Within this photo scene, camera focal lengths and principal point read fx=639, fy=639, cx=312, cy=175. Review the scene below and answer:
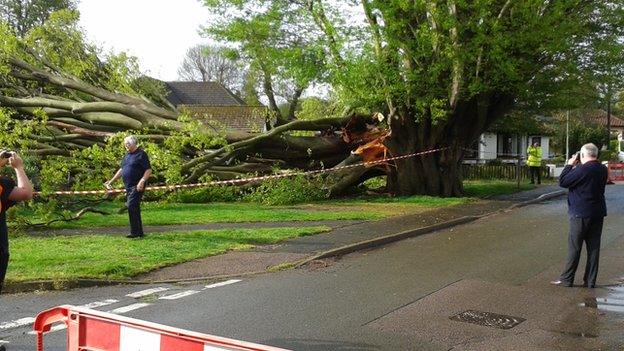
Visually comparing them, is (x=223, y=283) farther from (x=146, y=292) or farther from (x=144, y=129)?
(x=144, y=129)

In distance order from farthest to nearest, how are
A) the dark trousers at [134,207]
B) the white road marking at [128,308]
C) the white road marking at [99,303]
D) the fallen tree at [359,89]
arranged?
1. the fallen tree at [359,89]
2. the dark trousers at [134,207]
3. the white road marking at [99,303]
4. the white road marking at [128,308]

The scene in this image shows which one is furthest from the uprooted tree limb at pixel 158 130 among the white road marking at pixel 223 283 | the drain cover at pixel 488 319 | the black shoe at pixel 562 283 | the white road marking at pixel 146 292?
the drain cover at pixel 488 319

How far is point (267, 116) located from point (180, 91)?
36.6 meters

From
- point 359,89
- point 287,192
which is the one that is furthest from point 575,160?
point 287,192

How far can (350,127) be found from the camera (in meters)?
21.2

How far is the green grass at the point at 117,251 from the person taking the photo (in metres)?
8.30

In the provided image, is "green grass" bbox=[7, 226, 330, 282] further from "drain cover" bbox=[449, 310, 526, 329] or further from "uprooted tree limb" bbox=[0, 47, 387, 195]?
"uprooted tree limb" bbox=[0, 47, 387, 195]

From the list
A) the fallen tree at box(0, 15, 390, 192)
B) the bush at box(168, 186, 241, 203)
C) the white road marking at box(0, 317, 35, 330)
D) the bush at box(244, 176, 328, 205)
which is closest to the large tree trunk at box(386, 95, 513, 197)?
the fallen tree at box(0, 15, 390, 192)

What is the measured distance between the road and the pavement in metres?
0.25

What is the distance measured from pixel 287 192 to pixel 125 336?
1430 cm

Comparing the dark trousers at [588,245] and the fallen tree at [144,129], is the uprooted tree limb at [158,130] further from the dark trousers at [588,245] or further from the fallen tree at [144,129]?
the dark trousers at [588,245]

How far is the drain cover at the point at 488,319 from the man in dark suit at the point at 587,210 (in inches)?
74.4

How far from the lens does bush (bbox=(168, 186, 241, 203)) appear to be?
1817cm

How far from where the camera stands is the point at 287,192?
17812mm
